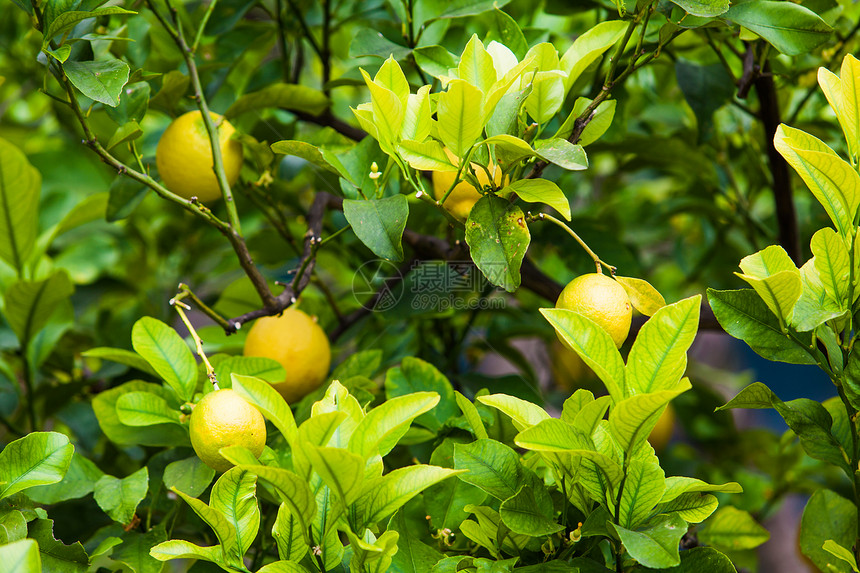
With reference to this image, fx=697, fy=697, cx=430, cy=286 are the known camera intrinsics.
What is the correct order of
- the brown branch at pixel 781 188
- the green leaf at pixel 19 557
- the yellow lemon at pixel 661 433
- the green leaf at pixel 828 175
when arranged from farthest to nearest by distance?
the yellow lemon at pixel 661 433 → the brown branch at pixel 781 188 → the green leaf at pixel 828 175 → the green leaf at pixel 19 557

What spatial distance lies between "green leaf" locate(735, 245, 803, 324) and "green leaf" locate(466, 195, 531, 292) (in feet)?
0.55

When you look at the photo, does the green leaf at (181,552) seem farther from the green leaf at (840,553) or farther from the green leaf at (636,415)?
the green leaf at (840,553)

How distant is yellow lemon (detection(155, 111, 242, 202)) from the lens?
0.77 metres

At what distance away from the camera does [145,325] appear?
653 mm

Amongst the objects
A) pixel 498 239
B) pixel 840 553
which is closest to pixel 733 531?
pixel 840 553

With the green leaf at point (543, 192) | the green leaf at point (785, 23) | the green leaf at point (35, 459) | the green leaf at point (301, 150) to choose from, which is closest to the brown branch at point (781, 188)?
the green leaf at point (785, 23)

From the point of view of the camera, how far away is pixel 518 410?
523mm

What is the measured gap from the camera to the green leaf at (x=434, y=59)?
0.72 m

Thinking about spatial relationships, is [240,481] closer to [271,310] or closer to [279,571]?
[279,571]

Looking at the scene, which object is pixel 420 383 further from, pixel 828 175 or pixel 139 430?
pixel 828 175

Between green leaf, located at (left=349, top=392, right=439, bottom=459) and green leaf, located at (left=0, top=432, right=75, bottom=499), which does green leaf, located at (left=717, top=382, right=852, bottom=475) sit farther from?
green leaf, located at (left=0, top=432, right=75, bottom=499)

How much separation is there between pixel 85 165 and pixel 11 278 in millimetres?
356

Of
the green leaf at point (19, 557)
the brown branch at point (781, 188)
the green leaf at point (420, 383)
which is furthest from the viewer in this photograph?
the brown branch at point (781, 188)

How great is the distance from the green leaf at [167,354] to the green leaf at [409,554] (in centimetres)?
23
